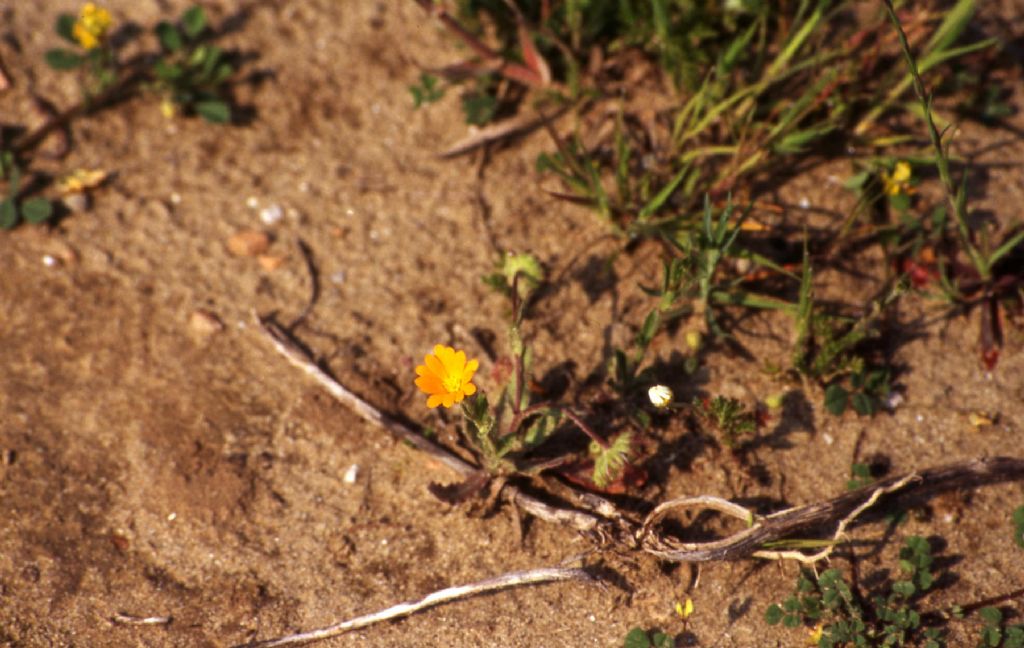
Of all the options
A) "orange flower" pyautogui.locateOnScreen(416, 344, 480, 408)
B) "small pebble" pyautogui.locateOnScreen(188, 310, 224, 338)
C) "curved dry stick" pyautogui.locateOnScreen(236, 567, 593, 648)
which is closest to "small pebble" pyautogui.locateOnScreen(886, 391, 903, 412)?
"curved dry stick" pyautogui.locateOnScreen(236, 567, 593, 648)

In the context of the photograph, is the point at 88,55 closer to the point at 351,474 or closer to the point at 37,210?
the point at 37,210

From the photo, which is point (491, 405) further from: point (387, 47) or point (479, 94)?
point (387, 47)

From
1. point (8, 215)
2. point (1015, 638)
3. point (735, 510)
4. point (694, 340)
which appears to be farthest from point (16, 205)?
point (1015, 638)

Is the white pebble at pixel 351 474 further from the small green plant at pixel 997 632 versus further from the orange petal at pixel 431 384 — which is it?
the small green plant at pixel 997 632

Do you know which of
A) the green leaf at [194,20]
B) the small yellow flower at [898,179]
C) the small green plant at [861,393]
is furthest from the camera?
the green leaf at [194,20]

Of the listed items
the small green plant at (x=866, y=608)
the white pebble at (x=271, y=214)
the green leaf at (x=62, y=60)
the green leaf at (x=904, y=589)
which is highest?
the green leaf at (x=62, y=60)

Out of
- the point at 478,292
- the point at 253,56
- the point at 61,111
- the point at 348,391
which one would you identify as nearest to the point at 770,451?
the point at 478,292

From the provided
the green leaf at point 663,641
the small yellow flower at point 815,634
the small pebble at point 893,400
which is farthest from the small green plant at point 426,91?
the small yellow flower at point 815,634
